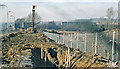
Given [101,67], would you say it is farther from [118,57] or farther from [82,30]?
[82,30]

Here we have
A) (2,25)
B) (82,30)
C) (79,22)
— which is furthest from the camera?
(82,30)

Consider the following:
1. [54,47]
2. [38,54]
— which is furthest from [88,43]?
[38,54]

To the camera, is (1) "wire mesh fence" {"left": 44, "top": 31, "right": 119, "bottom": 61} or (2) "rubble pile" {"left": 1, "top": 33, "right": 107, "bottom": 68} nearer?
(2) "rubble pile" {"left": 1, "top": 33, "right": 107, "bottom": 68}

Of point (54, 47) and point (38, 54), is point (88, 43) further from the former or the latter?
point (38, 54)

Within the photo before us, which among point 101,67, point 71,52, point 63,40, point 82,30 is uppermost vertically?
point 82,30

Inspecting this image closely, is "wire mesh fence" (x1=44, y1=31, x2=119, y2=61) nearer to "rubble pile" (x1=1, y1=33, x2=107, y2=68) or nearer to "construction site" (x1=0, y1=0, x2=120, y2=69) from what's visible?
"construction site" (x1=0, y1=0, x2=120, y2=69)

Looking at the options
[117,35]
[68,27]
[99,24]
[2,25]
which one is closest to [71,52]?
[68,27]

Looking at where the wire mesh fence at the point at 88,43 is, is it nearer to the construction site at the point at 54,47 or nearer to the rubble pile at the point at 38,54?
the construction site at the point at 54,47

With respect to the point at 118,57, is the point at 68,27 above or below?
above

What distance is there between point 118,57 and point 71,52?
1.11 metres

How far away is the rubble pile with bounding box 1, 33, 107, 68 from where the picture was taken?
327 cm

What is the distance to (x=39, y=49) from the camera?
3.54 meters

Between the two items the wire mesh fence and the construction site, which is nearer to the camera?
the construction site

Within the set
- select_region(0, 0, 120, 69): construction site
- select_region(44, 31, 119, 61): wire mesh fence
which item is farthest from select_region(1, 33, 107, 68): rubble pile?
select_region(44, 31, 119, 61): wire mesh fence
